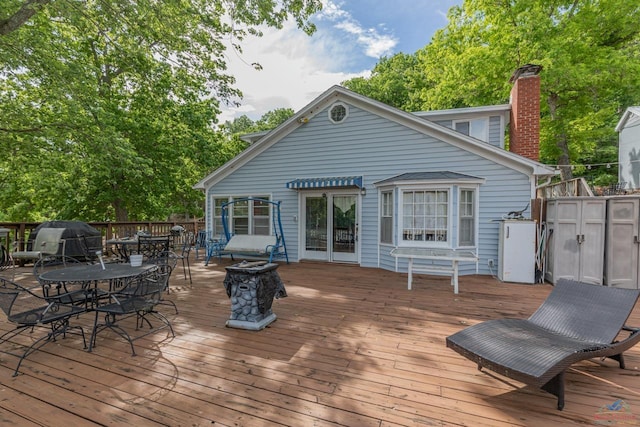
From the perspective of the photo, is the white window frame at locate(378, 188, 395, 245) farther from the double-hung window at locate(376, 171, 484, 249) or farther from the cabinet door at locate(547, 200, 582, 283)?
the cabinet door at locate(547, 200, 582, 283)

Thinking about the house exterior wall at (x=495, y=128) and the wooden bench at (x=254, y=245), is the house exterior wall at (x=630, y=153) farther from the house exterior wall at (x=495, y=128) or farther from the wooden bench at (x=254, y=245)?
Result: the wooden bench at (x=254, y=245)

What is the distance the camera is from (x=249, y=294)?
3.73 m

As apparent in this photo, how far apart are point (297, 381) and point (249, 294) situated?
4.67 feet

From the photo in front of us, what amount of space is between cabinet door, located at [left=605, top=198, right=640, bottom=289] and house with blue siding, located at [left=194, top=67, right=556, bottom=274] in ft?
4.62

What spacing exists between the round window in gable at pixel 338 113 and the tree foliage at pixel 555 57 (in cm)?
769

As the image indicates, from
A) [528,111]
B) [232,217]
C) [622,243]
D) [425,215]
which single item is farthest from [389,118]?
[232,217]

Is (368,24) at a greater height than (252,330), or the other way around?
(368,24)

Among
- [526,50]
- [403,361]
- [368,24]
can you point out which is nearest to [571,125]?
[526,50]

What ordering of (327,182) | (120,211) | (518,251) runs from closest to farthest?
(518,251) → (327,182) → (120,211)

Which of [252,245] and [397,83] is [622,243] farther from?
[397,83]

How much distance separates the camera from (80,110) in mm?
8695

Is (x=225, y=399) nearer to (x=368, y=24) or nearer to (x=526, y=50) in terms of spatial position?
(x=368, y=24)

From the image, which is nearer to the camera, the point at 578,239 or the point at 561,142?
the point at 578,239

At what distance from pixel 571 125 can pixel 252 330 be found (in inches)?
636
